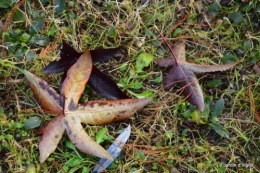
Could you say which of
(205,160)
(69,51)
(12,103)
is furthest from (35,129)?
(205,160)

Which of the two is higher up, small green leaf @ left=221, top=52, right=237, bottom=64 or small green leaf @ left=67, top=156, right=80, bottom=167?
small green leaf @ left=221, top=52, right=237, bottom=64

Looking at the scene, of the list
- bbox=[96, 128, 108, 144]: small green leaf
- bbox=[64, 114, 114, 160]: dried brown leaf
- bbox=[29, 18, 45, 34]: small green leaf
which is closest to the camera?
bbox=[64, 114, 114, 160]: dried brown leaf

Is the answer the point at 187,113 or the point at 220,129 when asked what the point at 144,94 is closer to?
the point at 187,113

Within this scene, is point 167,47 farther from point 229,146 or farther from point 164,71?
point 229,146

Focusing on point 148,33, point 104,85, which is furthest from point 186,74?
point 104,85

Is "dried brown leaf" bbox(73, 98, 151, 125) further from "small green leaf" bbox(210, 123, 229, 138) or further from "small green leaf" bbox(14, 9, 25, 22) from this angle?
"small green leaf" bbox(14, 9, 25, 22)

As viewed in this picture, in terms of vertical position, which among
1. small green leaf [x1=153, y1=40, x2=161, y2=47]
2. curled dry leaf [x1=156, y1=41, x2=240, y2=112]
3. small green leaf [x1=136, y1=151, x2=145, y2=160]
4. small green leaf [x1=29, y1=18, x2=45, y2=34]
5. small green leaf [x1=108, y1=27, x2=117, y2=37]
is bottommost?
small green leaf [x1=136, y1=151, x2=145, y2=160]

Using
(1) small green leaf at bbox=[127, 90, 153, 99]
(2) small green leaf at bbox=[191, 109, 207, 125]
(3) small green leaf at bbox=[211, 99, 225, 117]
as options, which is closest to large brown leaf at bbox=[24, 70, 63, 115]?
(1) small green leaf at bbox=[127, 90, 153, 99]
